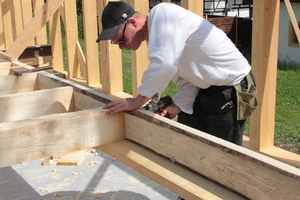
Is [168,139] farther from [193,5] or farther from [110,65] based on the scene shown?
[110,65]

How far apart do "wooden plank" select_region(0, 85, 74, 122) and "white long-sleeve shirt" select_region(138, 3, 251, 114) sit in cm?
90

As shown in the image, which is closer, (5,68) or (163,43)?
(163,43)

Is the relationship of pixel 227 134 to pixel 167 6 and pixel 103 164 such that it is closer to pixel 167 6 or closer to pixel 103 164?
pixel 167 6

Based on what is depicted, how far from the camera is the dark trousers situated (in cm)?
262

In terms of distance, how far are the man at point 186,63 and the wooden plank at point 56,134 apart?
12cm

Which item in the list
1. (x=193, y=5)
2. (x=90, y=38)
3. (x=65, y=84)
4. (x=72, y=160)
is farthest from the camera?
(x=90, y=38)

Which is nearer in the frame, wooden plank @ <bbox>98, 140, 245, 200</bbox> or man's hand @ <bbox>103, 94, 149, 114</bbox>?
wooden plank @ <bbox>98, 140, 245, 200</bbox>

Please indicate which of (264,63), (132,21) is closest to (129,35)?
(132,21)

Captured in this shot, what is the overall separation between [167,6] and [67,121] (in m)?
0.87

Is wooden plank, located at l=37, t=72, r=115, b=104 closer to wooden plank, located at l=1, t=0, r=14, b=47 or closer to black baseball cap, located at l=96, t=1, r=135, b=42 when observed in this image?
black baseball cap, located at l=96, t=1, r=135, b=42

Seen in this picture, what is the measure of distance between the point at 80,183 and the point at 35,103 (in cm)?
107

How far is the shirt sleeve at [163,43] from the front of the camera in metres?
2.08

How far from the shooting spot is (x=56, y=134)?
2.19 m

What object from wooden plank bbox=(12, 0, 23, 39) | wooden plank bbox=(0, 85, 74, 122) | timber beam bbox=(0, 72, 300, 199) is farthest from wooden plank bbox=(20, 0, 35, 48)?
timber beam bbox=(0, 72, 300, 199)
